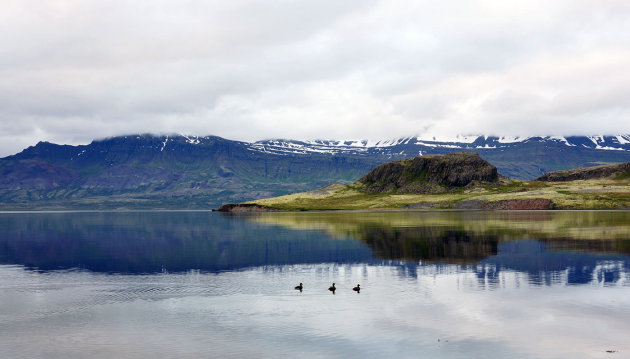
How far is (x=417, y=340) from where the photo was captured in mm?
35469

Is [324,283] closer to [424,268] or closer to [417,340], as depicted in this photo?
[424,268]

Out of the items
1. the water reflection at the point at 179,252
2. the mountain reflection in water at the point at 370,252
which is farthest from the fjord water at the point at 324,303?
the water reflection at the point at 179,252

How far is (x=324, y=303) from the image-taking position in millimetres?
46688

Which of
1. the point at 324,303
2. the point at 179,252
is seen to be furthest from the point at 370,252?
the point at 324,303

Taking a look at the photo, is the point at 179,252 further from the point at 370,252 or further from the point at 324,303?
the point at 324,303

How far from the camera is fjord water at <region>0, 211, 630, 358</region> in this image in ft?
113

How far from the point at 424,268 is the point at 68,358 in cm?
4103

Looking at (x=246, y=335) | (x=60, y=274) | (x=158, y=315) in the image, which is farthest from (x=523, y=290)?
(x=60, y=274)

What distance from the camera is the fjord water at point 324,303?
1358 inches

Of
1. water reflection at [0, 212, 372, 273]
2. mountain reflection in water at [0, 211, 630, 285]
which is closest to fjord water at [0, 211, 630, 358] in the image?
Result: mountain reflection in water at [0, 211, 630, 285]

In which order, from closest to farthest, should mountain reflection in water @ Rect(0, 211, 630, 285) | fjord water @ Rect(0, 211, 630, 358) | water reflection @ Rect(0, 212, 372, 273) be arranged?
fjord water @ Rect(0, 211, 630, 358), mountain reflection in water @ Rect(0, 211, 630, 285), water reflection @ Rect(0, 212, 372, 273)

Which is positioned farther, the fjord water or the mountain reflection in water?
the mountain reflection in water

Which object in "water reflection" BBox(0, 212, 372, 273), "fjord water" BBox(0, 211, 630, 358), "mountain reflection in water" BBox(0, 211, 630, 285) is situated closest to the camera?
"fjord water" BBox(0, 211, 630, 358)

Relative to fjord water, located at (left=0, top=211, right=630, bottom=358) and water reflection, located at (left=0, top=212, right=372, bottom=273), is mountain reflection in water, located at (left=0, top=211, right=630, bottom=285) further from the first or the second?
fjord water, located at (left=0, top=211, right=630, bottom=358)
